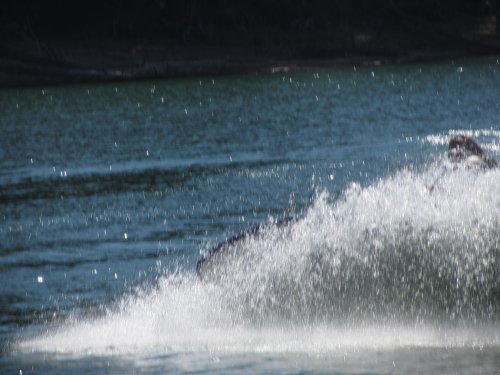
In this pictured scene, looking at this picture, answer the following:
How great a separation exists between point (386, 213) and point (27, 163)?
1843cm

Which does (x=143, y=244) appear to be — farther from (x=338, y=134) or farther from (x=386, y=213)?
(x=338, y=134)

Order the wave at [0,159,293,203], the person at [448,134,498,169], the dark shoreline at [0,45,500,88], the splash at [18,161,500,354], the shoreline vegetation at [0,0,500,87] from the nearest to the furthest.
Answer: the splash at [18,161,500,354]
the person at [448,134,498,169]
the wave at [0,159,293,203]
the dark shoreline at [0,45,500,88]
the shoreline vegetation at [0,0,500,87]

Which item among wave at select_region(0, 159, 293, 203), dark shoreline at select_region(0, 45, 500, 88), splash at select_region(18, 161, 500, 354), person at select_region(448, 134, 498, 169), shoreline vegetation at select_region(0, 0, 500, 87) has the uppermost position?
shoreline vegetation at select_region(0, 0, 500, 87)

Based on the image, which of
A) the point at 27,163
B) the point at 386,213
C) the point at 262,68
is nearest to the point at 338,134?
the point at 27,163

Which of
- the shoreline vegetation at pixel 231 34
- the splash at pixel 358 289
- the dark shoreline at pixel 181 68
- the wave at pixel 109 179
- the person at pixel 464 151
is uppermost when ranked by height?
the shoreline vegetation at pixel 231 34

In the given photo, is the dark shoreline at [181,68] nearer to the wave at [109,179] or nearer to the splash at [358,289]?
the wave at [109,179]

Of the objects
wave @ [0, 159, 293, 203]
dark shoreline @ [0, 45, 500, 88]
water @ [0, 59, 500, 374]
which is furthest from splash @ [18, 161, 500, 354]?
dark shoreline @ [0, 45, 500, 88]

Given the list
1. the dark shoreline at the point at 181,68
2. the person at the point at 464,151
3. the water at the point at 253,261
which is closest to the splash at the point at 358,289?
the water at the point at 253,261

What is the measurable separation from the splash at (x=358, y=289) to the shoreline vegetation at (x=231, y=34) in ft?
156

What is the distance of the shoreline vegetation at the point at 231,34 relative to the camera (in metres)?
62.3

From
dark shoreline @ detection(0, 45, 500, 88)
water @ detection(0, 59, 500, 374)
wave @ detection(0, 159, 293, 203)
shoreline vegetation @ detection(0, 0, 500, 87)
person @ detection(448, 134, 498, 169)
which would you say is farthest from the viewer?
shoreline vegetation @ detection(0, 0, 500, 87)

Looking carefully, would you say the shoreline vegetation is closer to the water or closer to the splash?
the water

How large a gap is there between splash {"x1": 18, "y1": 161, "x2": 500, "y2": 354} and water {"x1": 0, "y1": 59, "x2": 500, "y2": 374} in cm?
1

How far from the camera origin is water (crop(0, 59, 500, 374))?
11938 millimetres
